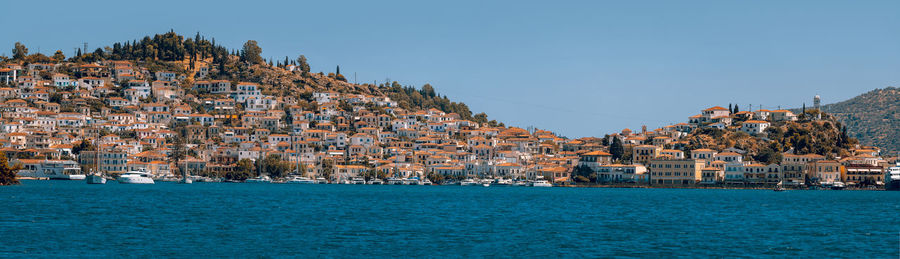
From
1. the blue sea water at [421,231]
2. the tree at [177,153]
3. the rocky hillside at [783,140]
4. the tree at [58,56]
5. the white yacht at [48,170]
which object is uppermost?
the tree at [58,56]

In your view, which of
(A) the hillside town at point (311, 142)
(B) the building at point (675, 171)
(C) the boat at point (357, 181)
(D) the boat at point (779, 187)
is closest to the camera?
(D) the boat at point (779, 187)

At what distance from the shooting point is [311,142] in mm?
150625

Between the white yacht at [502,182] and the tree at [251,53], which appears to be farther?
the tree at [251,53]

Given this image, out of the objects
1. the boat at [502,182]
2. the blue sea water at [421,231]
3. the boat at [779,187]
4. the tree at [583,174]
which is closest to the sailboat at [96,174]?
the blue sea water at [421,231]

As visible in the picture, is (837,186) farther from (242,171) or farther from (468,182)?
(242,171)

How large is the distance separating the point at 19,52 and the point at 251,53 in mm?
41489

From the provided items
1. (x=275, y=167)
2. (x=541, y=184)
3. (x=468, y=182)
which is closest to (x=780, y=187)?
(x=541, y=184)

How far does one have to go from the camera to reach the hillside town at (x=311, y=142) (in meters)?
130

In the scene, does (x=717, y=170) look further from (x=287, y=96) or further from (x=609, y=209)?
(x=287, y=96)

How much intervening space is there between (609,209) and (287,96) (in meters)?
122

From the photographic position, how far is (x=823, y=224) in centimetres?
5147

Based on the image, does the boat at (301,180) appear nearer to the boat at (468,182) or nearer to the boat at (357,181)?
the boat at (357,181)

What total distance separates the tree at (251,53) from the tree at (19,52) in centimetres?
3905

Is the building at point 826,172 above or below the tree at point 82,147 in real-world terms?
below
